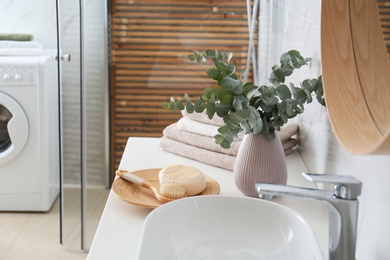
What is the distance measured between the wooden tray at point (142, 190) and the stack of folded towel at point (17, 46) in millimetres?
2164

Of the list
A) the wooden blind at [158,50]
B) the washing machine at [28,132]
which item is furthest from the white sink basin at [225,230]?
the washing machine at [28,132]

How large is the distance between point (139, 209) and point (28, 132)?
7.34ft

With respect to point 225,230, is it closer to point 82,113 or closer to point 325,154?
point 325,154

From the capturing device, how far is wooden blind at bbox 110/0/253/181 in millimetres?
3281

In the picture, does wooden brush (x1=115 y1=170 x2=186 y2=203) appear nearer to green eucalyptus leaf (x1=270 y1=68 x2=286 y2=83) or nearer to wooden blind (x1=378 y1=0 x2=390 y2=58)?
green eucalyptus leaf (x1=270 y1=68 x2=286 y2=83)

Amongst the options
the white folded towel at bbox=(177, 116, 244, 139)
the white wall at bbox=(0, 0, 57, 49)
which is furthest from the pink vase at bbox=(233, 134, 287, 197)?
the white wall at bbox=(0, 0, 57, 49)

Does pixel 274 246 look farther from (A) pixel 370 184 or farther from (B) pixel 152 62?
(B) pixel 152 62

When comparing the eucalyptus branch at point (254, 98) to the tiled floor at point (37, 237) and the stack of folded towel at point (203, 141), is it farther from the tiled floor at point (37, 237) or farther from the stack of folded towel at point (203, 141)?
the tiled floor at point (37, 237)

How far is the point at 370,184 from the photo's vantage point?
1.17 metres

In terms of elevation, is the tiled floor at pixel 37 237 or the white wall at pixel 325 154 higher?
the white wall at pixel 325 154

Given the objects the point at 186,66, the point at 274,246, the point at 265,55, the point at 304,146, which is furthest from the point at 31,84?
the point at 274,246

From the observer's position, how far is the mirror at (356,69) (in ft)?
3.32

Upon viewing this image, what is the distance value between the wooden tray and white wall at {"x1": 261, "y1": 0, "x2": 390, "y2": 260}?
30cm

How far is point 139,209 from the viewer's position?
147cm
